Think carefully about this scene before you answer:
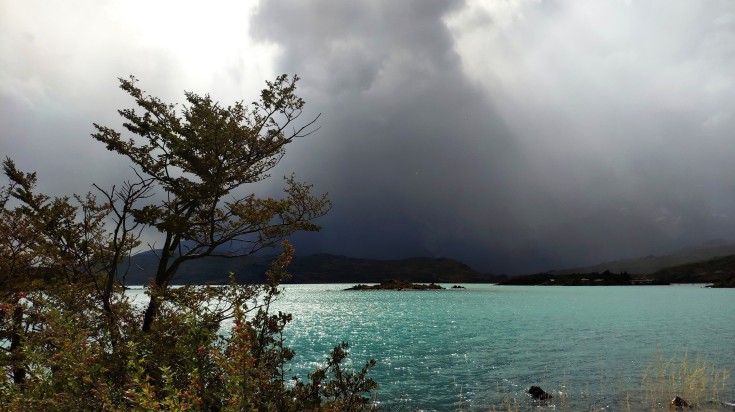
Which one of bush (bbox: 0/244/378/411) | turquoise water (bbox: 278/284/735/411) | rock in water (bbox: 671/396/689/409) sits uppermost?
bush (bbox: 0/244/378/411)

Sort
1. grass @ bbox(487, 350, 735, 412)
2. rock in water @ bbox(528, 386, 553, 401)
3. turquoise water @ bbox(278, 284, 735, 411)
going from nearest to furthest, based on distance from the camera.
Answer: grass @ bbox(487, 350, 735, 412)
rock in water @ bbox(528, 386, 553, 401)
turquoise water @ bbox(278, 284, 735, 411)

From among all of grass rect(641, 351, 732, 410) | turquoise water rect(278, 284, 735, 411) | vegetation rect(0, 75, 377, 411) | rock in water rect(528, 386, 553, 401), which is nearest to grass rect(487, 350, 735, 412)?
grass rect(641, 351, 732, 410)

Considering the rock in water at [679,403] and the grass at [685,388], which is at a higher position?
the rock in water at [679,403]

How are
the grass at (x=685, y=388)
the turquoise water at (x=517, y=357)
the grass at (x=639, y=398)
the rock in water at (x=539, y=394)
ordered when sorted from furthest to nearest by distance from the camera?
the turquoise water at (x=517, y=357), the rock in water at (x=539, y=394), the grass at (x=685, y=388), the grass at (x=639, y=398)

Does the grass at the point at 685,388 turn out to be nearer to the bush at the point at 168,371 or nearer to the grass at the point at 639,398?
the grass at the point at 639,398

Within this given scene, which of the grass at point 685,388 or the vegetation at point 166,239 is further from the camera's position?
the grass at point 685,388

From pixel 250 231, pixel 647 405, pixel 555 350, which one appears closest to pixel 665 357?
pixel 555 350

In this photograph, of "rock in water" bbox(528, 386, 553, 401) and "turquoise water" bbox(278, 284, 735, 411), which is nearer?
"rock in water" bbox(528, 386, 553, 401)

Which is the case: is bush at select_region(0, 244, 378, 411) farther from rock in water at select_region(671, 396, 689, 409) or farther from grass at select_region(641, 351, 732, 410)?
rock in water at select_region(671, 396, 689, 409)

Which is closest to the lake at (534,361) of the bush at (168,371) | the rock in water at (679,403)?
the rock in water at (679,403)

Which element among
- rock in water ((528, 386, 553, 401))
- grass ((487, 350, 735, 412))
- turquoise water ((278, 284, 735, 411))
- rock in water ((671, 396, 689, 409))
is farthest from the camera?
turquoise water ((278, 284, 735, 411))

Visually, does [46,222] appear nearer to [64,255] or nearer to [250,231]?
[64,255]

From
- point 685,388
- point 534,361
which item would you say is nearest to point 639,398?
point 685,388

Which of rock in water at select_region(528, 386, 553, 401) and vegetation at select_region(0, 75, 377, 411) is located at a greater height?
vegetation at select_region(0, 75, 377, 411)
